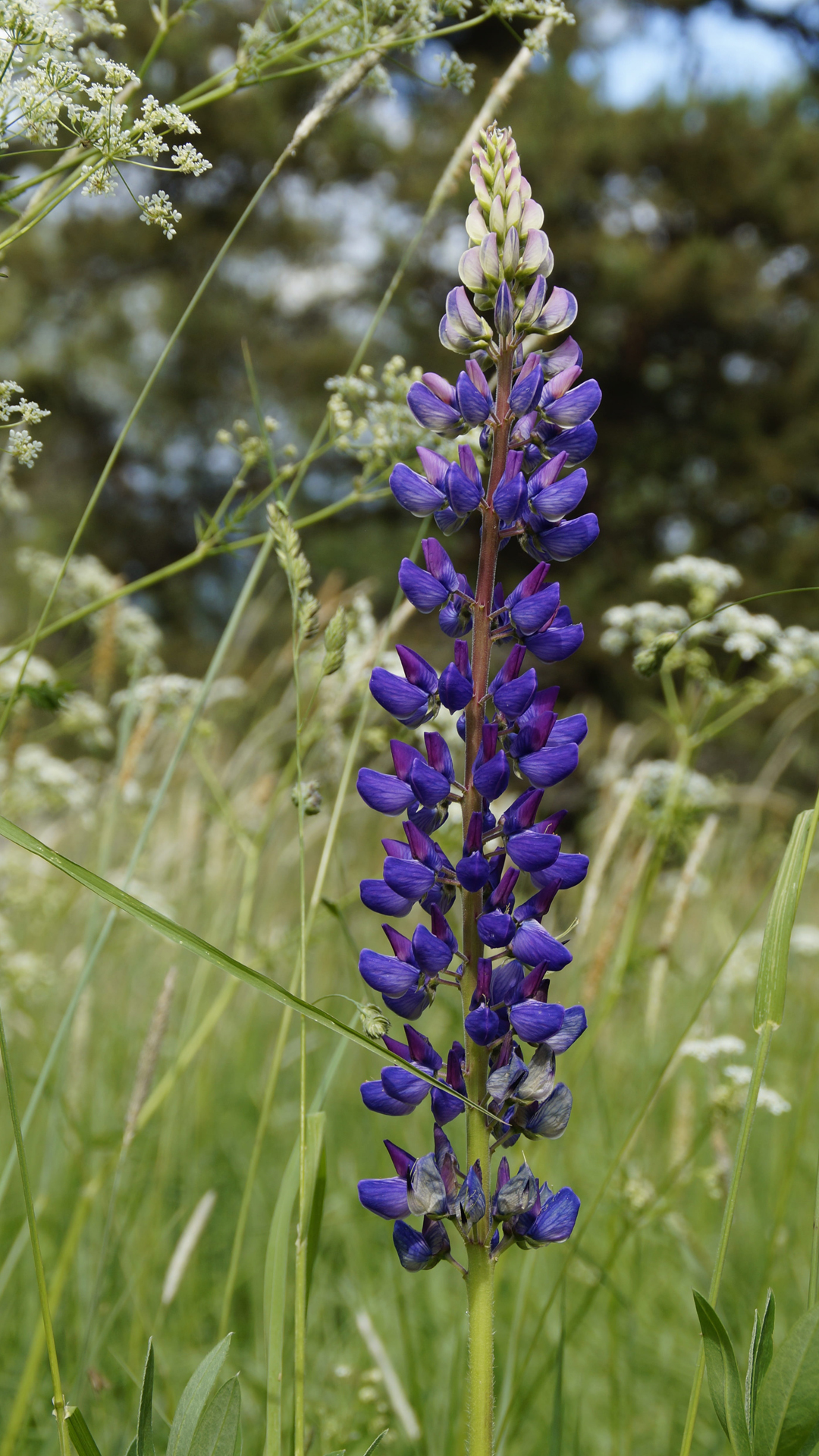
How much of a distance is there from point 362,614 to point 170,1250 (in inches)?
52.3

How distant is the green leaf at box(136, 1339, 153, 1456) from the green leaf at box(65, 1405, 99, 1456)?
0.11ft

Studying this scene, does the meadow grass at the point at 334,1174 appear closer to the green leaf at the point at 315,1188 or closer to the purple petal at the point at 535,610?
the green leaf at the point at 315,1188

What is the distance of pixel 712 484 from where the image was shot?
43.4 feet

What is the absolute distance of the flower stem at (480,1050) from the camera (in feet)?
2.67

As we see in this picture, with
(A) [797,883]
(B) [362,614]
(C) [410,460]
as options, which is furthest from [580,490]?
(B) [362,614]

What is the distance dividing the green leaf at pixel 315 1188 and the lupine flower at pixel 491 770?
79 millimetres

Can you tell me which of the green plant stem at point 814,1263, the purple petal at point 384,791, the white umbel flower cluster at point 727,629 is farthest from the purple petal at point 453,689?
the white umbel flower cluster at point 727,629

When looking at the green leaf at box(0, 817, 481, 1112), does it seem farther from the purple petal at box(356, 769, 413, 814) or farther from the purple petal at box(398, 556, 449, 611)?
the purple petal at box(398, 556, 449, 611)

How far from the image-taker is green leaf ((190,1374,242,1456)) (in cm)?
79

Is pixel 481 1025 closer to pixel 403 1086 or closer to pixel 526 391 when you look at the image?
pixel 403 1086

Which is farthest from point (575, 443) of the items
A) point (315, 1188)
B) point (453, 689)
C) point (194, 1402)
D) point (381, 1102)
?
point (194, 1402)

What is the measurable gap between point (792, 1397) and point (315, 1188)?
42 centimetres

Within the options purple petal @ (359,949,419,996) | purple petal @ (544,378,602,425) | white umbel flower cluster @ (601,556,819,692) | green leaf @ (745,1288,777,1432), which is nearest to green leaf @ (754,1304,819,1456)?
green leaf @ (745,1288,777,1432)

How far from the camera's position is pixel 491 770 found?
0.84 meters
